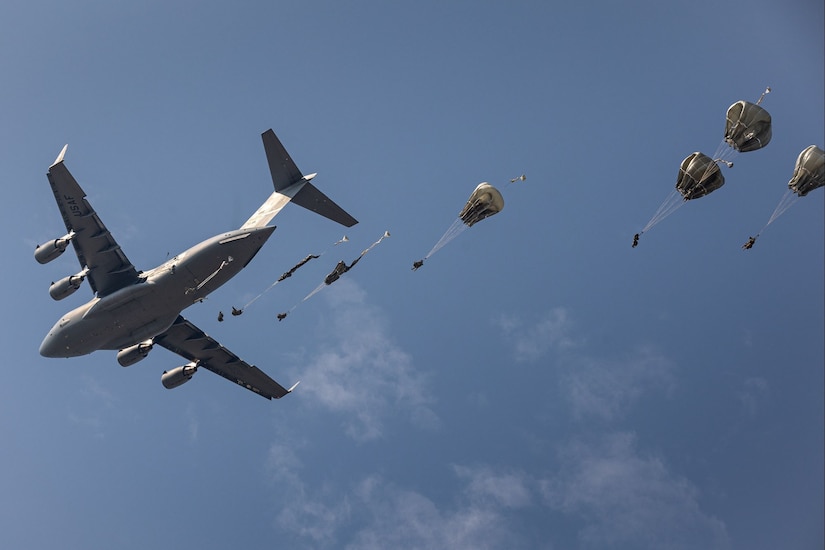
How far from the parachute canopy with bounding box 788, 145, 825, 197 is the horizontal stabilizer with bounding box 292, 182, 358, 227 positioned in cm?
2458

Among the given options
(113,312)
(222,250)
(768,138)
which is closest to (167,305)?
(113,312)

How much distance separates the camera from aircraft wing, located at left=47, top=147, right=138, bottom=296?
47.4m

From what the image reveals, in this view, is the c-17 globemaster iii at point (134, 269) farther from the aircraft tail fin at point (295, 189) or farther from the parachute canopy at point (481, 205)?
the parachute canopy at point (481, 205)

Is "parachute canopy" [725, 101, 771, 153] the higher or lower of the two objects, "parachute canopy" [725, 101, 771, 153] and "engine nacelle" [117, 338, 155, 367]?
the higher

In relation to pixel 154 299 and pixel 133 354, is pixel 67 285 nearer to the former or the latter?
pixel 154 299

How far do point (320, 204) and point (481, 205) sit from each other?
10633 millimetres

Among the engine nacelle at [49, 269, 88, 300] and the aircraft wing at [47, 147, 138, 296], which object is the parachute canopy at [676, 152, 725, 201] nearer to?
the aircraft wing at [47, 147, 138, 296]

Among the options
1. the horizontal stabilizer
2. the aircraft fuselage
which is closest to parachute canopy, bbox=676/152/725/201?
the horizontal stabilizer

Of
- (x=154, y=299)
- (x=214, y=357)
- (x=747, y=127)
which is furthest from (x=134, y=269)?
(x=747, y=127)

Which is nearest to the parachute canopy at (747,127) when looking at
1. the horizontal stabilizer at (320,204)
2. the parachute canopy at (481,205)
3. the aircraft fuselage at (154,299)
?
the parachute canopy at (481,205)

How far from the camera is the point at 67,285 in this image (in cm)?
4934

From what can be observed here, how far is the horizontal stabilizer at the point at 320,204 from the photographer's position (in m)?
49.8

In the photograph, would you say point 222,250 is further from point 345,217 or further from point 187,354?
point 187,354

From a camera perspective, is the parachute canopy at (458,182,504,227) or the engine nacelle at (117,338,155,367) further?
the engine nacelle at (117,338,155,367)
